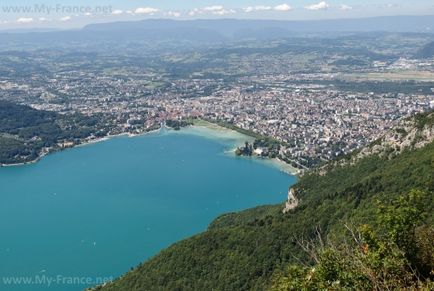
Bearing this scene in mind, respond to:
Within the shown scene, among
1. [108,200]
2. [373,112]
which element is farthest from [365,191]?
[373,112]

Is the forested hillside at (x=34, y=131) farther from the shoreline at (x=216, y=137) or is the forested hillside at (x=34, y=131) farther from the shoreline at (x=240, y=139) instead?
the shoreline at (x=240, y=139)

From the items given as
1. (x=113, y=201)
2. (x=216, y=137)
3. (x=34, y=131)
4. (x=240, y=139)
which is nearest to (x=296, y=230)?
(x=113, y=201)

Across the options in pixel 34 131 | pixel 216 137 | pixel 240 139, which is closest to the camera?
pixel 240 139

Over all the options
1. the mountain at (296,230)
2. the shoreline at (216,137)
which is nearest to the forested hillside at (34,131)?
the shoreline at (216,137)

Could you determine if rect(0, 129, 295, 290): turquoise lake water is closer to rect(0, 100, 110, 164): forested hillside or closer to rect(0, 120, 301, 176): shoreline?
rect(0, 120, 301, 176): shoreline

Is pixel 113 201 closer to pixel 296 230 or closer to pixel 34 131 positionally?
pixel 296 230

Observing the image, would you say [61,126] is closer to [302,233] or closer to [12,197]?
[12,197]

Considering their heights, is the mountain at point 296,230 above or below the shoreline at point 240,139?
above

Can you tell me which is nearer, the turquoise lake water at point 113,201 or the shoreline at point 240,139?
the turquoise lake water at point 113,201
